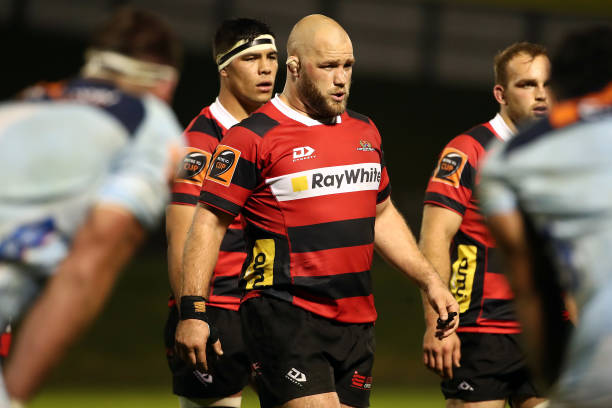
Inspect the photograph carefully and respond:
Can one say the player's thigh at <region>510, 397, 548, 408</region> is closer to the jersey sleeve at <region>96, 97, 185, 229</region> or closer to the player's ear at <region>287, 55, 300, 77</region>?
the player's ear at <region>287, 55, 300, 77</region>

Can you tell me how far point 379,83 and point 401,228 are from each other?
16.9m

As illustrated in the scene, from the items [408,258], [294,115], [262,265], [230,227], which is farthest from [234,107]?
[408,258]

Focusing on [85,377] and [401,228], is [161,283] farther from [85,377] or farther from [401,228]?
[401,228]

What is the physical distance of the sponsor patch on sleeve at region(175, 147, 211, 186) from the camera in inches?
201

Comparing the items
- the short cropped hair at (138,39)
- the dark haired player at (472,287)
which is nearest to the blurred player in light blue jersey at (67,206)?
the short cropped hair at (138,39)

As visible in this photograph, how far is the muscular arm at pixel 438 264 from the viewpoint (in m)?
4.78

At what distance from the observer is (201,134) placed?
5.24 m

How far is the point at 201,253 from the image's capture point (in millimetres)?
4375

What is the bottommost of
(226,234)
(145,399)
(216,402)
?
(145,399)

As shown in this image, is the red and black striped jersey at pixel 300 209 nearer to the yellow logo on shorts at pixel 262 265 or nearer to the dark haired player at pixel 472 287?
the yellow logo on shorts at pixel 262 265

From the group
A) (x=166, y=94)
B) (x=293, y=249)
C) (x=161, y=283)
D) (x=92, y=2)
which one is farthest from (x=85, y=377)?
(x=92, y=2)

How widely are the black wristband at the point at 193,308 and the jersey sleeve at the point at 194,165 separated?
83 cm

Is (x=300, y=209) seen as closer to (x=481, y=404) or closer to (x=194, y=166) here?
(x=194, y=166)

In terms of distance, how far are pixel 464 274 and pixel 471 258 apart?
0.09 m
